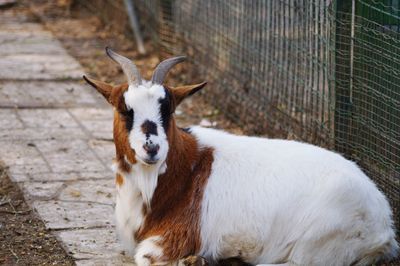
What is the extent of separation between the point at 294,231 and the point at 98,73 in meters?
5.00

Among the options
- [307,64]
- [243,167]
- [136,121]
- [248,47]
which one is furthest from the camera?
[248,47]

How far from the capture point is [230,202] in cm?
556

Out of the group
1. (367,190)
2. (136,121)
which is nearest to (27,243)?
(136,121)

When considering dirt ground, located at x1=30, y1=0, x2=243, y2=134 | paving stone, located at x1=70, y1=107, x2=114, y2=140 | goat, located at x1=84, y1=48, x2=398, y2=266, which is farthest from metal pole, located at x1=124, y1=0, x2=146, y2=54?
goat, located at x1=84, y1=48, x2=398, y2=266

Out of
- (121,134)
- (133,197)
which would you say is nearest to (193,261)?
(133,197)

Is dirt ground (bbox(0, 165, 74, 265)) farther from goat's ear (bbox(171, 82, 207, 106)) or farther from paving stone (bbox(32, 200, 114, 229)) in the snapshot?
goat's ear (bbox(171, 82, 207, 106))

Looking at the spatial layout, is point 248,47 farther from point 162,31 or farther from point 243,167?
point 243,167

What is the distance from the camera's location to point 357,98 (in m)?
6.68

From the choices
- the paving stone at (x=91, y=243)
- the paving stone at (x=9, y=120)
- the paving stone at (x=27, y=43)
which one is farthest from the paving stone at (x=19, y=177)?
the paving stone at (x=27, y=43)

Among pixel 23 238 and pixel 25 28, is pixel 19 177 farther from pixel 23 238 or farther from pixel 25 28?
pixel 25 28

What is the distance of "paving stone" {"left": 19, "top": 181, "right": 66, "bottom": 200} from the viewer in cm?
683

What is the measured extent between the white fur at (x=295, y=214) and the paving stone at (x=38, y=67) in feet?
15.3

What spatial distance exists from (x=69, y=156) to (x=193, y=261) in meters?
2.68

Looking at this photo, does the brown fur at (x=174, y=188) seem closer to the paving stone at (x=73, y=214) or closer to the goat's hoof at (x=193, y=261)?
the goat's hoof at (x=193, y=261)
